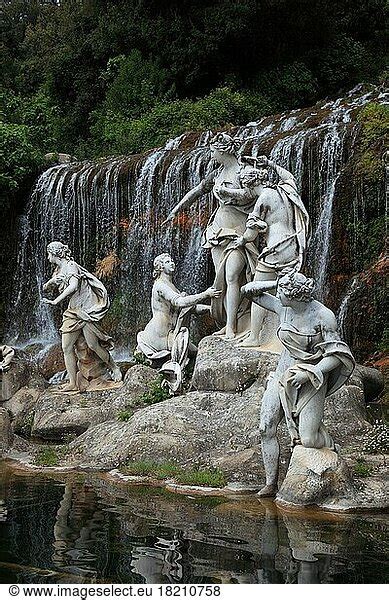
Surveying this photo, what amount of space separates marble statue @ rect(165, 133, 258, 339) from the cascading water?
5.49 metres

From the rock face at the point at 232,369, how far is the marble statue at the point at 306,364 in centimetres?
225

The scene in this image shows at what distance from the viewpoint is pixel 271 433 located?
7320 millimetres

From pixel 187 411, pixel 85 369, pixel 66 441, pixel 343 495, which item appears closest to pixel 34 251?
pixel 85 369

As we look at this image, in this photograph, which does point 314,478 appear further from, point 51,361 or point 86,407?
point 51,361

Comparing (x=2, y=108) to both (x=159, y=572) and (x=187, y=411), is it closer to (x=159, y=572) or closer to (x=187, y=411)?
(x=187, y=411)

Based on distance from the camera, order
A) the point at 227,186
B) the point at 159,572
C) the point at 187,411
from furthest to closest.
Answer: the point at 227,186 → the point at 187,411 → the point at 159,572

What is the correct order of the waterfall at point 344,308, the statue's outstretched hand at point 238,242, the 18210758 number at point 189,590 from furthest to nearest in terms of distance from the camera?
the waterfall at point 344,308 < the statue's outstretched hand at point 238,242 < the 18210758 number at point 189,590

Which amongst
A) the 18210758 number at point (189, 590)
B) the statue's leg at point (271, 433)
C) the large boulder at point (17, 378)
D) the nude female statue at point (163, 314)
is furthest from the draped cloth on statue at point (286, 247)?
the 18210758 number at point (189, 590)

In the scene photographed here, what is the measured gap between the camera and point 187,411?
9188mm

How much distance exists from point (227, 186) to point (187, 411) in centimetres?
314

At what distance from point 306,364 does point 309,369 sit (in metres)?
0.11

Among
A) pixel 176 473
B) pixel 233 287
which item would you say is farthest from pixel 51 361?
pixel 176 473

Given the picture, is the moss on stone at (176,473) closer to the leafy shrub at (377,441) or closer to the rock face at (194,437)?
the rock face at (194,437)

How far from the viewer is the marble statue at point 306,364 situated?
700 cm
